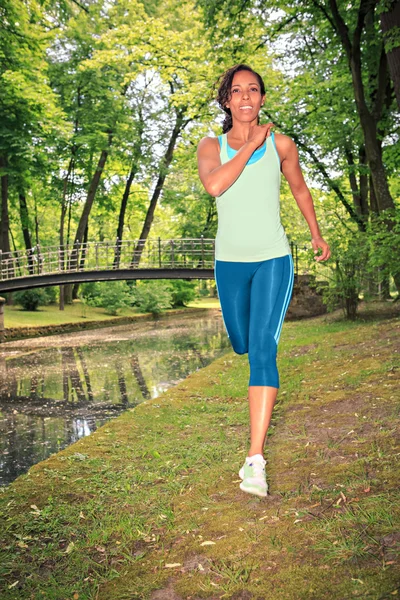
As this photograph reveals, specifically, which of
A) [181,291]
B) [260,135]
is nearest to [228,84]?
[260,135]

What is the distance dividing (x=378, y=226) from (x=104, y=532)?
31.6 feet

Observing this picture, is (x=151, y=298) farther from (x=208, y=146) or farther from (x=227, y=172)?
(x=227, y=172)

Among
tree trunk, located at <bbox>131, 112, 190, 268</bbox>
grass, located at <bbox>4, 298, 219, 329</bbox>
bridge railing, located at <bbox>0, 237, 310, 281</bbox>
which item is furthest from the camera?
tree trunk, located at <bbox>131, 112, 190, 268</bbox>

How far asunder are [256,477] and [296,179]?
1577mm

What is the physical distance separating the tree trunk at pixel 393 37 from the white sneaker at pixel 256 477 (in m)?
6.78

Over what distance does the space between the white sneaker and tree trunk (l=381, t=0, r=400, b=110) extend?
6782 mm

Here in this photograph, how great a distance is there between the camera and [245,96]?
2.86 meters

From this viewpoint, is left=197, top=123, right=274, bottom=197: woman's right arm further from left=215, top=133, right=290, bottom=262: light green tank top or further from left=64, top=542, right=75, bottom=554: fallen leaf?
left=64, top=542, right=75, bottom=554: fallen leaf

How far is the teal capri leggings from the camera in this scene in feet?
9.61

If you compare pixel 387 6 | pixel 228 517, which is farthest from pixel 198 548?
pixel 387 6

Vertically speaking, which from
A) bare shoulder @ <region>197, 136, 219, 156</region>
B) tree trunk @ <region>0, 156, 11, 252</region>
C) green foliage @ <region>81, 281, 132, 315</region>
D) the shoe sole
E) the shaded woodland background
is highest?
the shaded woodland background

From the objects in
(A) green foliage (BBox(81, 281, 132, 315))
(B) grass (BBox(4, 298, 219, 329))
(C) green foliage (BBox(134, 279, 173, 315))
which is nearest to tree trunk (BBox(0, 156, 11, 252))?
(B) grass (BBox(4, 298, 219, 329))

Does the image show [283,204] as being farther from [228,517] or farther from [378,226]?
[228,517]

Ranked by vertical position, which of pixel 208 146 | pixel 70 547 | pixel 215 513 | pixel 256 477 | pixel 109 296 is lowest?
pixel 109 296
